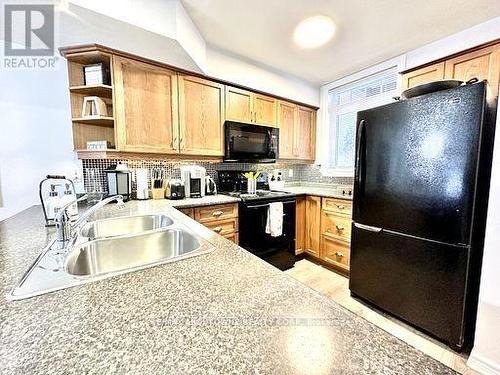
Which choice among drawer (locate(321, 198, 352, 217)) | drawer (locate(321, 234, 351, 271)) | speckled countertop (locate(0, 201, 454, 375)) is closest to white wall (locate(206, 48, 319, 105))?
drawer (locate(321, 198, 352, 217))

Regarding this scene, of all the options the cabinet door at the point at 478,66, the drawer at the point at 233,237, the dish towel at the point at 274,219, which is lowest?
the drawer at the point at 233,237

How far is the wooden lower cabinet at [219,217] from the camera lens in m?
1.94

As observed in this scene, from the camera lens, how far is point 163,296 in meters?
0.53

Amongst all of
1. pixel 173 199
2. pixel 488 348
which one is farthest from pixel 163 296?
pixel 488 348

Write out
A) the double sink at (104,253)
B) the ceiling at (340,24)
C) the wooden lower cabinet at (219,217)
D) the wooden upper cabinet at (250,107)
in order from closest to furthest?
1. the double sink at (104,253)
2. the ceiling at (340,24)
3. the wooden lower cabinet at (219,217)
4. the wooden upper cabinet at (250,107)

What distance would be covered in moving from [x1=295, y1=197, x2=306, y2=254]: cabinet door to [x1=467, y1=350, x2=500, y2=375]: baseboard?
64.7 inches

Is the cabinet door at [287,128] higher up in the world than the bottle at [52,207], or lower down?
higher up

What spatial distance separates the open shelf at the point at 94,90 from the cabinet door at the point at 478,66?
9.70 ft

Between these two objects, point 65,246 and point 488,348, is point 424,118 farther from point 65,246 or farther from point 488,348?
point 65,246

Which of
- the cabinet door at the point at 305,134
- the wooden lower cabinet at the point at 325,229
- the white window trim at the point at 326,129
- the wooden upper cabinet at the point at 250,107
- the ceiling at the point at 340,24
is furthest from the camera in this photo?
the cabinet door at the point at 305,134

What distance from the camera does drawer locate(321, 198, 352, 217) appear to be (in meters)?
2.31

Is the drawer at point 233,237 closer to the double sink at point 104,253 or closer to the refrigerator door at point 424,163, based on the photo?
the double sink at point 104,253

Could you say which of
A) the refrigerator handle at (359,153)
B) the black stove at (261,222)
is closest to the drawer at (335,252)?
the black stove at (261,222)

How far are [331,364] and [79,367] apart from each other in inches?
15.6
